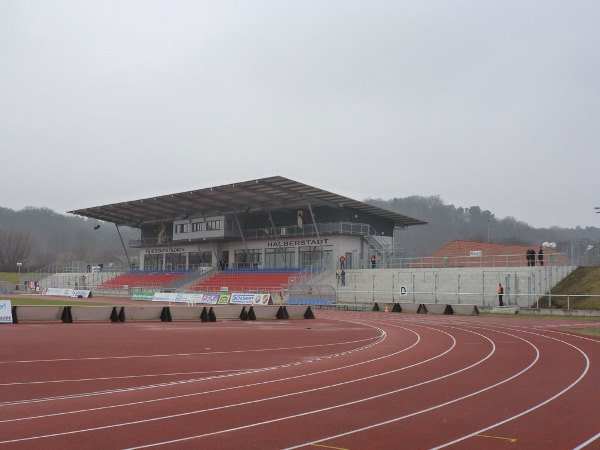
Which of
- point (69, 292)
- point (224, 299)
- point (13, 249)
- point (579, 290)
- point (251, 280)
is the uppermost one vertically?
point (13, 249)

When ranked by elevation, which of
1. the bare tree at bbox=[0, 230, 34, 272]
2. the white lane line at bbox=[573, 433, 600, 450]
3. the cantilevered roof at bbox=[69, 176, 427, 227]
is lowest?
the white lane line at bbox=[573, 433, 600, 450]

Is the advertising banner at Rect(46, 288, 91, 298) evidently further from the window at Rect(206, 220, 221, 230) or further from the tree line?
the tree line

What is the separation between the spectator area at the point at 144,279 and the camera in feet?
215

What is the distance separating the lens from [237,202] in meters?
59.3

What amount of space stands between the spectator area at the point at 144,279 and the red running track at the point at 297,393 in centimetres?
4633

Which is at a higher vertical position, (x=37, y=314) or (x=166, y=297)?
(x=37, y=314)

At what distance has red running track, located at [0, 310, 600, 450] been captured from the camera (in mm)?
6953

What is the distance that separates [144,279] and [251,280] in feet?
64.4

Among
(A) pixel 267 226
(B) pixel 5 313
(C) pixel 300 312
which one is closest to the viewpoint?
(B) pixel 5 313

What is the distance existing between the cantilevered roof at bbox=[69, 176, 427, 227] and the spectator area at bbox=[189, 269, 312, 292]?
6.49m

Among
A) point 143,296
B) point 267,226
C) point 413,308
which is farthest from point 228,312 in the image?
point 267,226

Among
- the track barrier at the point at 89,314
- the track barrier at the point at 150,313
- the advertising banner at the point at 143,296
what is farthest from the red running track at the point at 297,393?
the advertising banner at the point at 143,296

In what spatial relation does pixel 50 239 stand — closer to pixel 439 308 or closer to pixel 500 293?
pixel 439 308

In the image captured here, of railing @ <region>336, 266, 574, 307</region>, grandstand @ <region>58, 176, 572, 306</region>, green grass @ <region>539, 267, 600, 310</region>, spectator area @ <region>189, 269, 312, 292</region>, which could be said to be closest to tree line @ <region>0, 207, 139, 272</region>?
grandstand @ <region>58, 176, 572, 306</region>
